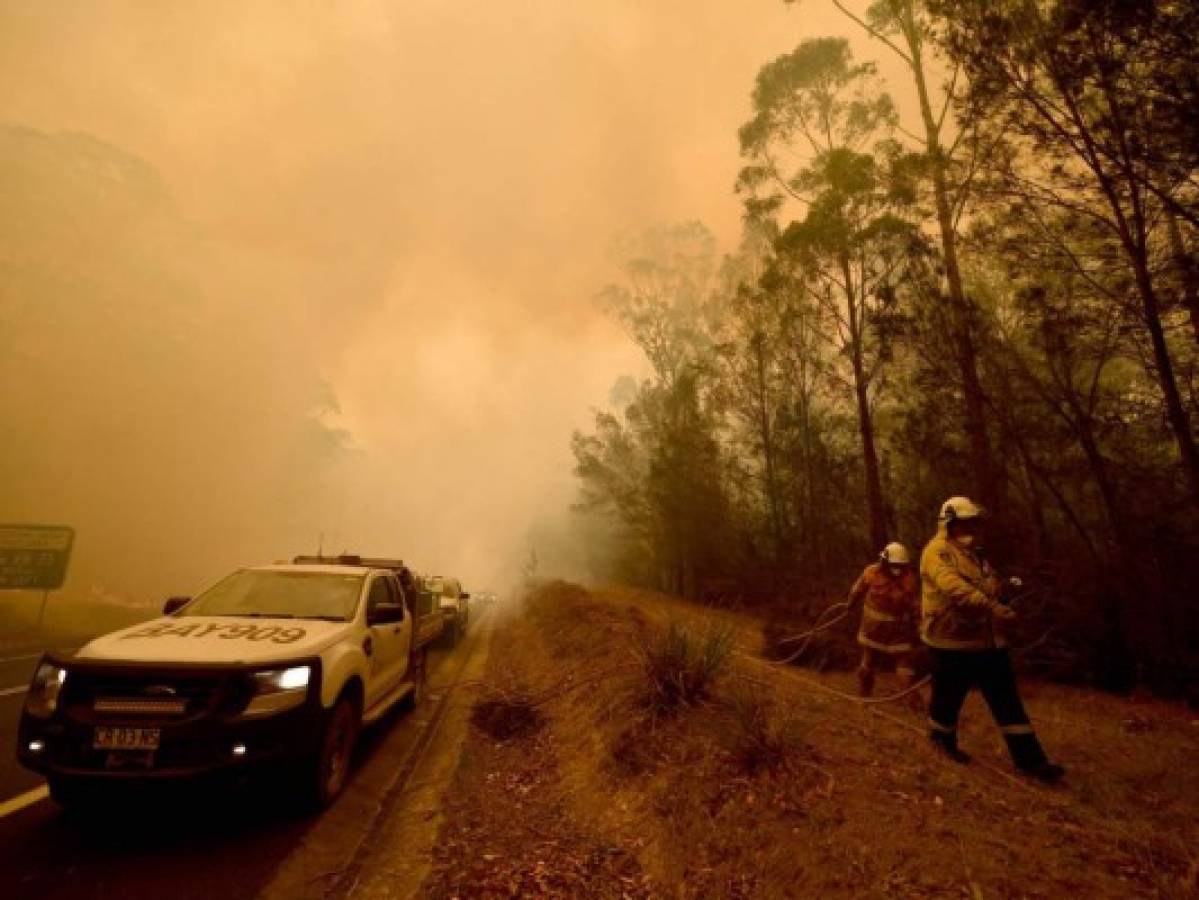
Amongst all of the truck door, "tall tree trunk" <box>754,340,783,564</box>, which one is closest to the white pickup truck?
the truck door

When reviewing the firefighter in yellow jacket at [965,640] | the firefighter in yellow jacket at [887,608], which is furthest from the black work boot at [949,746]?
the firefighter in yellow jacket at [887,608]

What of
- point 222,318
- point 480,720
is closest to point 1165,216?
point 480,720

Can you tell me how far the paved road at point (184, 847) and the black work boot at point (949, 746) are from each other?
4792mm

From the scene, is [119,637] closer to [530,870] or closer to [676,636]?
[530,870]

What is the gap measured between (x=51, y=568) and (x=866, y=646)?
2122cm

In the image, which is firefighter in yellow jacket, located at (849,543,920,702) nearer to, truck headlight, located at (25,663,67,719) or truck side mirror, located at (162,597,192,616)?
truck side mirror, located at (162,597,192,616)

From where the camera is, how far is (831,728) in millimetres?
5848

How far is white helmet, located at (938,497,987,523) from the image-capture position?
5473mm

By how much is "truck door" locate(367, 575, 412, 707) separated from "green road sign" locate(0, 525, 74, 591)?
15.2 metres

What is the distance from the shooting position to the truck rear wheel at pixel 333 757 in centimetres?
457

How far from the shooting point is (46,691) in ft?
13.8

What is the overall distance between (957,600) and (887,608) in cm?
269

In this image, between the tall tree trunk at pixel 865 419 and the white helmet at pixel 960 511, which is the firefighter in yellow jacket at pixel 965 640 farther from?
the tall tree trunk at pixel 865 419

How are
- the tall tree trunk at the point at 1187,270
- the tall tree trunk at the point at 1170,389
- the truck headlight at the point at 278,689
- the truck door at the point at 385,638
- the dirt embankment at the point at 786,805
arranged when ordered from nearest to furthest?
the dirt embankment at the point at 786,805
the truck headlight at the point at 278,689
the truck door at the point at 385,638
the tall tree trunk at the point at 1170,389
the tall tree trunk at the point at 1187,270
